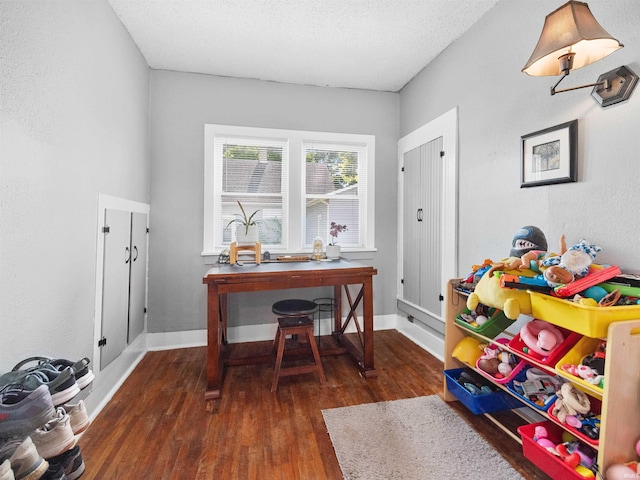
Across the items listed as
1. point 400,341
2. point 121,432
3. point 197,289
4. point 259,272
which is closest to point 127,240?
point 197,289

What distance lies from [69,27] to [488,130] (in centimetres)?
262

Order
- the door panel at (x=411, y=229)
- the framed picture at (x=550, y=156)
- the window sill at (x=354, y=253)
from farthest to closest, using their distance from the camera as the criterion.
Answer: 1. the window sill at (x=354, y=253)
2. the door panel at (x=411, y=229)
3. the framed picture at (x=550, y=156)

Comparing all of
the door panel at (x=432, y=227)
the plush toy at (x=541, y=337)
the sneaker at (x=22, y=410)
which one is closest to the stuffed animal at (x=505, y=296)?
the plush toy at (x=541, y=337)

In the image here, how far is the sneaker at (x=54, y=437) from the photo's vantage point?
1.08 meters

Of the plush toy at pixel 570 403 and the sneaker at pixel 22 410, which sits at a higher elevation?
the sneaker at pixel 22 410

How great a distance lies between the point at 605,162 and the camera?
4.89ft

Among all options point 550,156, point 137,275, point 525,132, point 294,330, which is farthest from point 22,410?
point 525,132

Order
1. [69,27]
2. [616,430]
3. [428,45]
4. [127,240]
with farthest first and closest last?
[428,45]
[127,240]
[69,27]
[616,430]

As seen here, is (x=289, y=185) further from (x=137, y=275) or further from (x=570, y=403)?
(x=570, y=403)

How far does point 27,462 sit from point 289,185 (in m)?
2.68

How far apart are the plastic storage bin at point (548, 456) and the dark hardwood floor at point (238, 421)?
13 cm

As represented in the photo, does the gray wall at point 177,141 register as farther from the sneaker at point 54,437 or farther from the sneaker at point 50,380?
the sneaker at point 54,437

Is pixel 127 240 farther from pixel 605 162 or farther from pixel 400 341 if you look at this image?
pixel 605 162

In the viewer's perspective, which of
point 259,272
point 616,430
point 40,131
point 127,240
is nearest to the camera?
point 616,430
